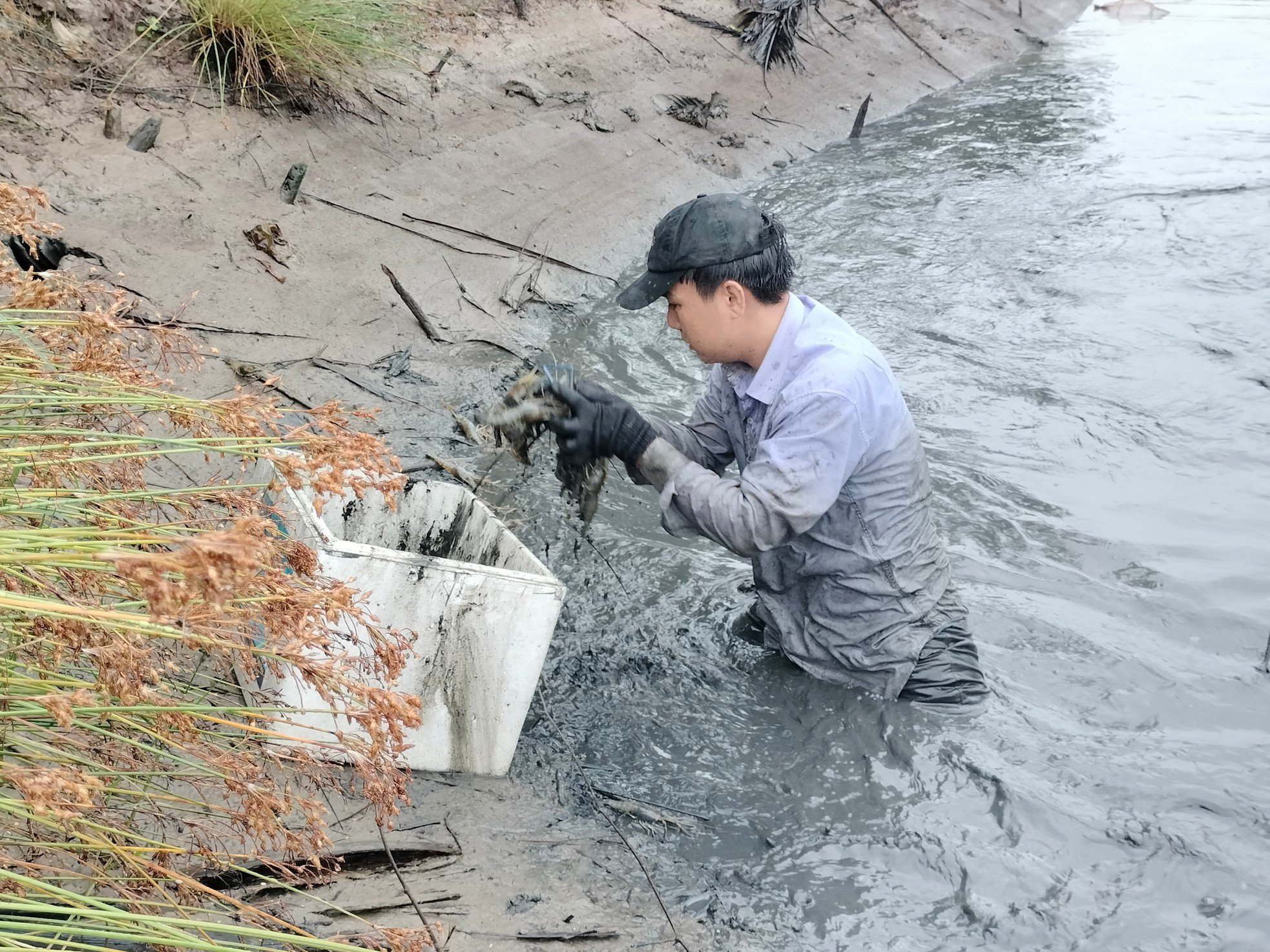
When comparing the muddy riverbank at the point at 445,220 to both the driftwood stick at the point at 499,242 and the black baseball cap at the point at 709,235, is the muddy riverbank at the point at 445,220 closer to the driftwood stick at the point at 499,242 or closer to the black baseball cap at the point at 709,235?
the driftwood stick at the point at 499,242

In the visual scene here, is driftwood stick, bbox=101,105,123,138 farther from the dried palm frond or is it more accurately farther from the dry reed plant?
the dried palm frond

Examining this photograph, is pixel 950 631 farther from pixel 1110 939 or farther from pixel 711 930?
pixel 711 930

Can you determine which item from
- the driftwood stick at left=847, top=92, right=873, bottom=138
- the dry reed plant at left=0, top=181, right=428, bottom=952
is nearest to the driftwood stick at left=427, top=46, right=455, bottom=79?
the driftwood stick at left=847, top=92, right=873, bottom=138

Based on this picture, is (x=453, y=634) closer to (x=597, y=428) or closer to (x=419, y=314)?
(x=597, y=428)

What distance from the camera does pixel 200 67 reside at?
6.18 metres

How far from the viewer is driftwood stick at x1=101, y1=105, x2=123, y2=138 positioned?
5555 mm

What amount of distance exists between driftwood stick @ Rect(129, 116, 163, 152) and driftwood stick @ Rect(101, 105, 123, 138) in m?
0.07

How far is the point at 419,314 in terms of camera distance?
18.4 ft

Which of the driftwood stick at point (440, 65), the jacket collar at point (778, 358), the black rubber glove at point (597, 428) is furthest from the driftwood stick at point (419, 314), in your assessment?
the jacket collar at point (778, 358)

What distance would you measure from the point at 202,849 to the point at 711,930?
143 cm

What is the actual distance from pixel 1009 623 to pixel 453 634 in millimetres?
2456

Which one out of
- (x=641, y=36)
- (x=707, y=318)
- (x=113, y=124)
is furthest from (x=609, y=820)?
(x=641, y=36)

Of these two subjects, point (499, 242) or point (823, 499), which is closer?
point (823, 499)

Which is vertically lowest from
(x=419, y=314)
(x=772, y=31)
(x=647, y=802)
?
(x=647, y=802)
